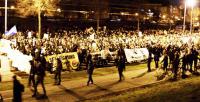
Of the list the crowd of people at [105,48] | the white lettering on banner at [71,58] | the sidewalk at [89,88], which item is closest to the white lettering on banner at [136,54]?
the crowd of people at [105,48]

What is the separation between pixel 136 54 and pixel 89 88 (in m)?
12.4

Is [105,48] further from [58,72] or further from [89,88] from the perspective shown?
A: [89,88]

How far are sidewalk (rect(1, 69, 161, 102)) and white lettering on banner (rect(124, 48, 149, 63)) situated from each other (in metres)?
5.48

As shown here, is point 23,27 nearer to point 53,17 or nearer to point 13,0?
point 13,0

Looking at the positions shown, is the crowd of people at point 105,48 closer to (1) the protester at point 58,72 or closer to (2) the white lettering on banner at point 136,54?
(1) the protester at point 58,72

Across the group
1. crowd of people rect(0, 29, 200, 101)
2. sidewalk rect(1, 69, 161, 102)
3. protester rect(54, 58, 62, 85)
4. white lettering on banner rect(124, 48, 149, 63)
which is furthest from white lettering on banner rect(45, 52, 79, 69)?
protester rect(54, 58, 62, 85)

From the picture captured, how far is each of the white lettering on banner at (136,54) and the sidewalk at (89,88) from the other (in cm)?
548

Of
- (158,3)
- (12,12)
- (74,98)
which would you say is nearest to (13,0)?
(12,12)

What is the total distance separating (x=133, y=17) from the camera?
91625mm

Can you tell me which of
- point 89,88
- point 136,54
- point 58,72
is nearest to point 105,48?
point 136,54

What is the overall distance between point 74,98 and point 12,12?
155ft

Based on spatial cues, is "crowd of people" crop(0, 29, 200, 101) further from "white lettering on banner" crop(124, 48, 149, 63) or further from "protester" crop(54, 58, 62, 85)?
"white lettering on banner" crop(124, 48, 149, 63)

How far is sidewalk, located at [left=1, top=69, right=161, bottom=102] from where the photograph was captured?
17.7 metres

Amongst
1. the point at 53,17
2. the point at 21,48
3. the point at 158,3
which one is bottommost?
the point at 21,48
